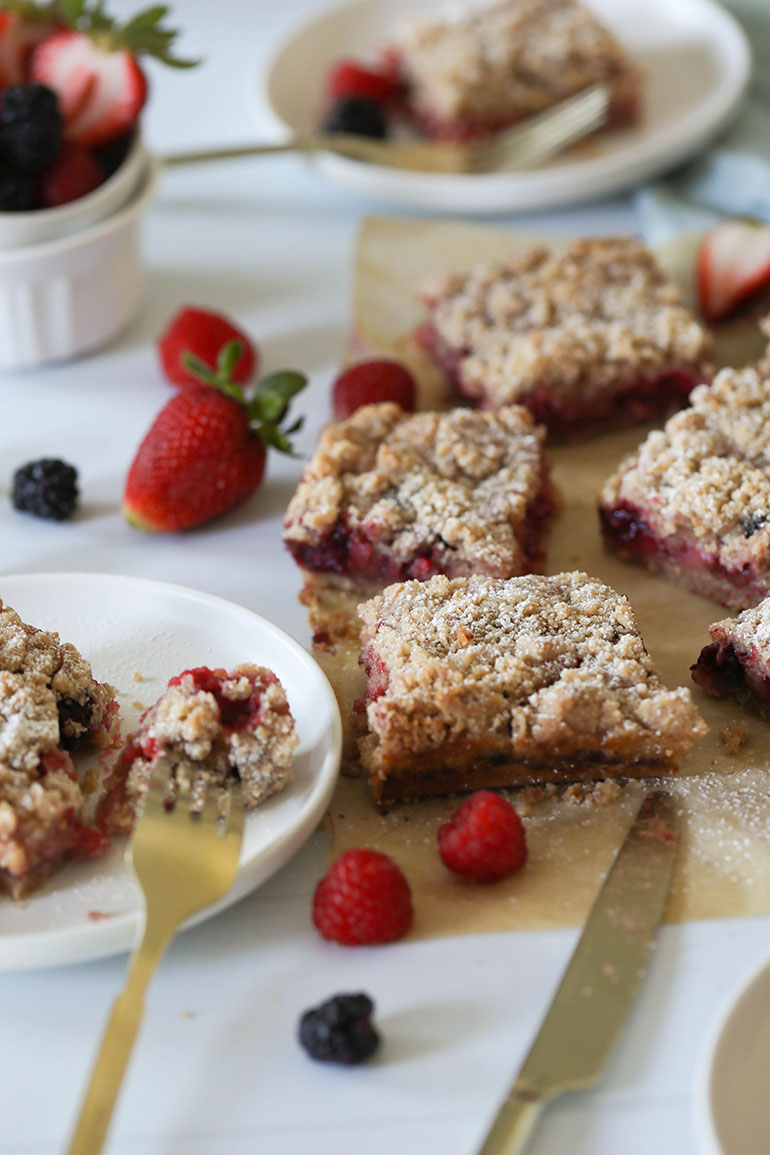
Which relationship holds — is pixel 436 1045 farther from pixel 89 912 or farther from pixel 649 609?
pixel 649 609

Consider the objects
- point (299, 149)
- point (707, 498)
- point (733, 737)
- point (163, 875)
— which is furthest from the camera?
point (299, 149)

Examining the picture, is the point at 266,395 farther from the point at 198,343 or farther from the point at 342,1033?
the point at 342,1033

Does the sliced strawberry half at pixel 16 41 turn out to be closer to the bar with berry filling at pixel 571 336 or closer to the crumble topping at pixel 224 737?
the bar with berry filling at pixel 571 336

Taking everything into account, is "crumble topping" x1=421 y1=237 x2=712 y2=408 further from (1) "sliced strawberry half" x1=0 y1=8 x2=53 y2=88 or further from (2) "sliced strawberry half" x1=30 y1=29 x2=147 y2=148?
(1) "sliced strawberry half" x1=0 y1=8 x2=53 y2=88

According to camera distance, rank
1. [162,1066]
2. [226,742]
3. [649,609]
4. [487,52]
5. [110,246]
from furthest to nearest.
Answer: [487,52], [110,246], [649,609], [226,742], [162,1066]

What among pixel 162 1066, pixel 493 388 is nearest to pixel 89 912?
pixel 162 1066

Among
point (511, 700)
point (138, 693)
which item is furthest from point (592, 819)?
point (138, 693)
